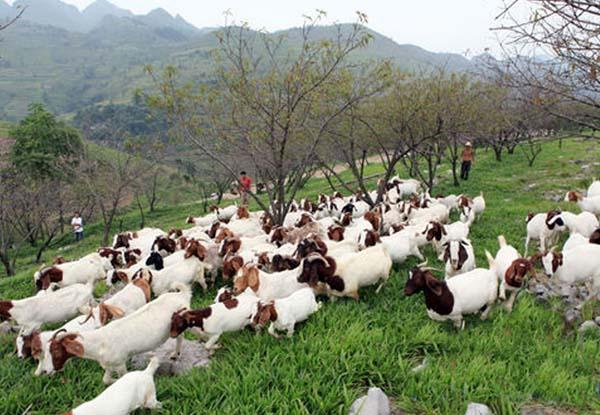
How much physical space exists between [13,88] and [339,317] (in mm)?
142598

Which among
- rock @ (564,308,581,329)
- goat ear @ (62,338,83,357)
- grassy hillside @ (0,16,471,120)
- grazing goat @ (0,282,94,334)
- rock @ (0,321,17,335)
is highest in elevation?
grassy hillside @ (0,16,471,120)

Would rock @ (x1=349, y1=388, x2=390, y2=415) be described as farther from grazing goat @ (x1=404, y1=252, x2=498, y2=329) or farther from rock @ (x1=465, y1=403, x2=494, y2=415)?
grazing goat @ (x1=404, y1=252, x2=498, y2=329)

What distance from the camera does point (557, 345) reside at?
195 inches

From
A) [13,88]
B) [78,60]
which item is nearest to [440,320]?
[13,88]

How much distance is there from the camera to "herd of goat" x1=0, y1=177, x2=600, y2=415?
4.84 m

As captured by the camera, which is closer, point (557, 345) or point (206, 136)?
point (557, 345)

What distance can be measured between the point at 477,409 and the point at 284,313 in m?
2.33

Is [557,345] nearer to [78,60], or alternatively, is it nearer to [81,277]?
[81,277]

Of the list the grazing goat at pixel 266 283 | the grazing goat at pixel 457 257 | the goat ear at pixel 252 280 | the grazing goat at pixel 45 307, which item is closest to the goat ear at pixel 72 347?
the grazing goat at pixel 45 307

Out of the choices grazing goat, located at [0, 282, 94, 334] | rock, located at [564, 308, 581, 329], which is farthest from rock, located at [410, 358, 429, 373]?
grazing goat, located at [0, 282, 94, 334]

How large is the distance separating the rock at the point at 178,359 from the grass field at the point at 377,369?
27cm

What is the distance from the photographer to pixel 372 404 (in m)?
3.90

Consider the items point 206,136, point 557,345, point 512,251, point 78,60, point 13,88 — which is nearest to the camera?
point 557,345

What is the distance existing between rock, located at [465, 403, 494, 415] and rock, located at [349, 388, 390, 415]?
0.69m
